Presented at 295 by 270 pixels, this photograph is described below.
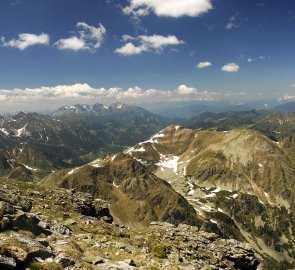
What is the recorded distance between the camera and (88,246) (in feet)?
122

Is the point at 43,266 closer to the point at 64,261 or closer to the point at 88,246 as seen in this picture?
the point at 64,261

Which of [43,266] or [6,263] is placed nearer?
[6,263]

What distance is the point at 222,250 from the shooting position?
5719 cm

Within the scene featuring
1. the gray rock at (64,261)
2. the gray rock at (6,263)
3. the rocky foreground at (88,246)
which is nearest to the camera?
the gray rock at (6,263)

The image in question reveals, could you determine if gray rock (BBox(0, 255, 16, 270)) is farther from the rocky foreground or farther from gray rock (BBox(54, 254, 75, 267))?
gray rock (BBox(54, 254, 75, 267))

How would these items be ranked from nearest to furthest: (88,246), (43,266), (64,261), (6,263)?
(6,263)
(43,266)
(64,261)
(88,246)

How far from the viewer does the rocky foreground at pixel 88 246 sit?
2610 centimetres

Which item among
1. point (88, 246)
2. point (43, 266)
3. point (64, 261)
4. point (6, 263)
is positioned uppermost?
point (6, 263)

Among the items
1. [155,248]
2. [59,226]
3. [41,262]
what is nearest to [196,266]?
[155,248]

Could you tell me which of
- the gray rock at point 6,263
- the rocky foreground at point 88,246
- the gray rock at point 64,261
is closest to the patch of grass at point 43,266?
the rocky foreground at point 88,246

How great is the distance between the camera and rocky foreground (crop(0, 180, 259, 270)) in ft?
85.6

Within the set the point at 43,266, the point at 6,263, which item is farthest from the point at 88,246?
the point at 6,263

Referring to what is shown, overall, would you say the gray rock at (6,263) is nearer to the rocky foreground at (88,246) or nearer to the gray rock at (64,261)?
the rocky foreground at (88,246)

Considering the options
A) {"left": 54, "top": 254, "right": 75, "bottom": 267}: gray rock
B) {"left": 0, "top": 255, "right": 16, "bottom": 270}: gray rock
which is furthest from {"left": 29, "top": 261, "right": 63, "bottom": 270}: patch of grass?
{"left": 0, "top": 255, "right": 16, "bottom": 270}: gray rock
